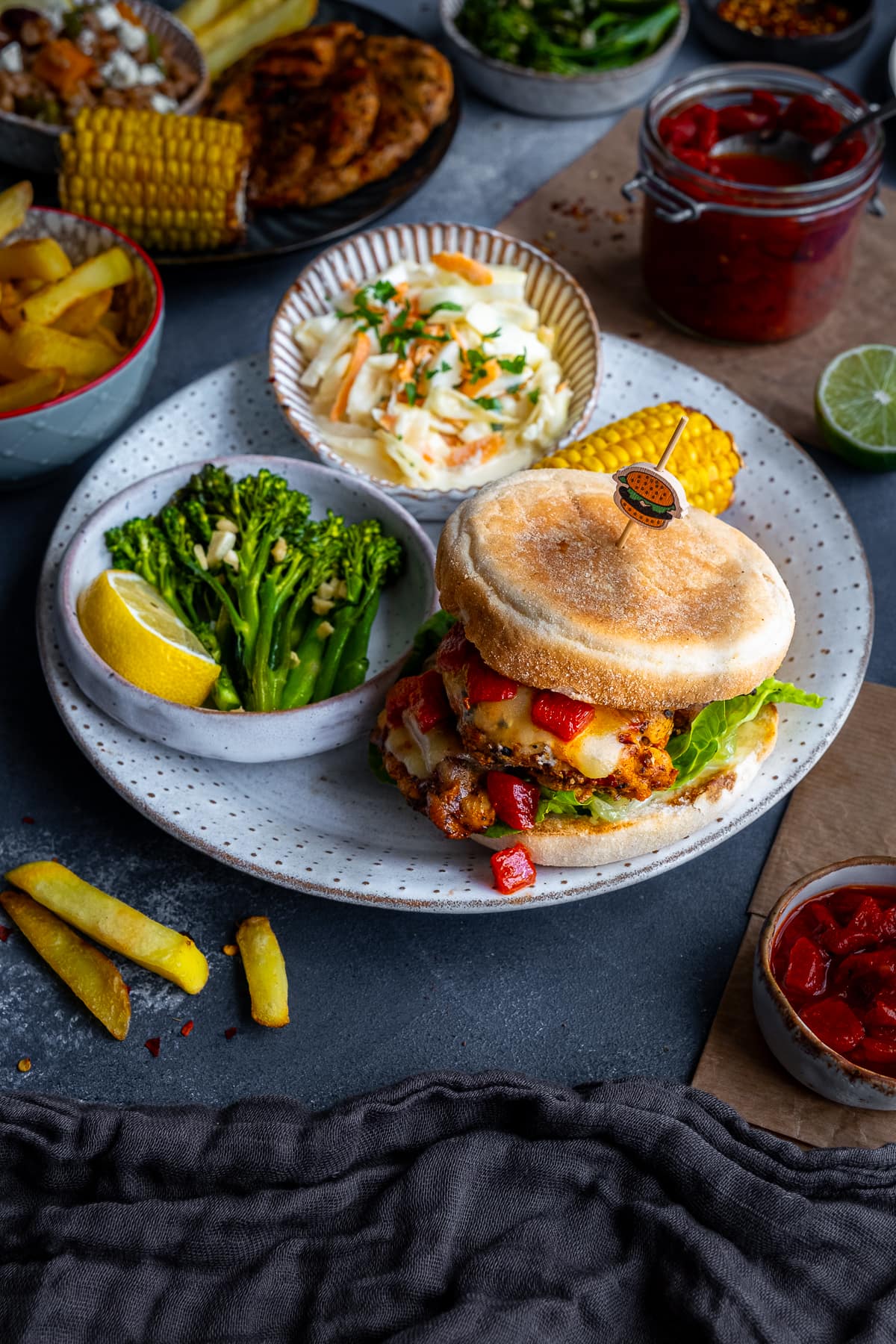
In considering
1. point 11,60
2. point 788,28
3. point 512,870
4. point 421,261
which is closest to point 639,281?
point 421,261

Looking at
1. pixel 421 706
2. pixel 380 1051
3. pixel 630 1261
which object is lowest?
pixel 380 1051

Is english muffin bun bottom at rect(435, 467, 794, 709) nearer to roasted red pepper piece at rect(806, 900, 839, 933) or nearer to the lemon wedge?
roasted red pepper piece at rect(806, 900, 839, 933)

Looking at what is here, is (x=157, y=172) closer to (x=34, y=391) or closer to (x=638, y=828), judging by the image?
(x=34, y=391)

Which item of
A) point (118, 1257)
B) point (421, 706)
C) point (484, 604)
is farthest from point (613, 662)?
point (118, 1257)

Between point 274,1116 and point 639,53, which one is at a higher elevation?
point 639,53

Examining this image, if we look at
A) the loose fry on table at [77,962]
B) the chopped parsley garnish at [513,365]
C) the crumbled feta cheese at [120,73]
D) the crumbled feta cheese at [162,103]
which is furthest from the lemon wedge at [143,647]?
the crumbled feta cheese at [120,73]

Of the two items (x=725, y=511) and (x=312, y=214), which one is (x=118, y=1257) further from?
(x=312, y=214)
